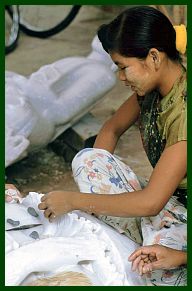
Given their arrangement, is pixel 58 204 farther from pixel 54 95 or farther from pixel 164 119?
pixel 54 95

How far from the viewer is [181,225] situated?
261 centimetres

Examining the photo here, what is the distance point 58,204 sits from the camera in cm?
248

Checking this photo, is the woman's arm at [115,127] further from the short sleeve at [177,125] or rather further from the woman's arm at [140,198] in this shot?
the woman's arm at [140,198]

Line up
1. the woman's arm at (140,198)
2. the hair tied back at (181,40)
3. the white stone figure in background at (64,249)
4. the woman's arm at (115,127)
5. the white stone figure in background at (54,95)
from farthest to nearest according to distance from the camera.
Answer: the white stone figure in background at (54,95), the woman's arm at (115,127), the hair tied back at (181,40), the woman's arm at (140,198), the white stone figure in background at (64,249)

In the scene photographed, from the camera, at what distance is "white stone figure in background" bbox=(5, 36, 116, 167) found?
14.3ft

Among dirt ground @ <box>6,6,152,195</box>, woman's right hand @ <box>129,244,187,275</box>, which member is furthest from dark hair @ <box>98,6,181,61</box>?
dirt ground @ <box>6,6,152,195</box>

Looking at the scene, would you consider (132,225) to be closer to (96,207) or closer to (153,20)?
(96,207)

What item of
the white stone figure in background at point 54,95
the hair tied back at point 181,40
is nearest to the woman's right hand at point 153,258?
the hair tied back at point 181,40

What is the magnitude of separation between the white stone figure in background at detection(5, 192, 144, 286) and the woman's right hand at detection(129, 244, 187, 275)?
0.22 ft

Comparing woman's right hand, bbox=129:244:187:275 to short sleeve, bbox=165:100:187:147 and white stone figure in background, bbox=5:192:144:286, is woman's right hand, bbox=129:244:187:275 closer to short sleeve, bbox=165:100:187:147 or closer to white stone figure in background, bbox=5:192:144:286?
white stone figure in background, bbox=5:192:144:286

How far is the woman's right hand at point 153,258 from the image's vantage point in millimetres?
2328

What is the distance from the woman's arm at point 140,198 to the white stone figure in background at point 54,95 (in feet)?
6.09

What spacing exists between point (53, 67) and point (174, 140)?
92.7 inches

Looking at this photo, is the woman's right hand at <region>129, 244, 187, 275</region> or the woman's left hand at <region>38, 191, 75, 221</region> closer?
the woman's right hand at <region>129, 244, 187, 275</region>
